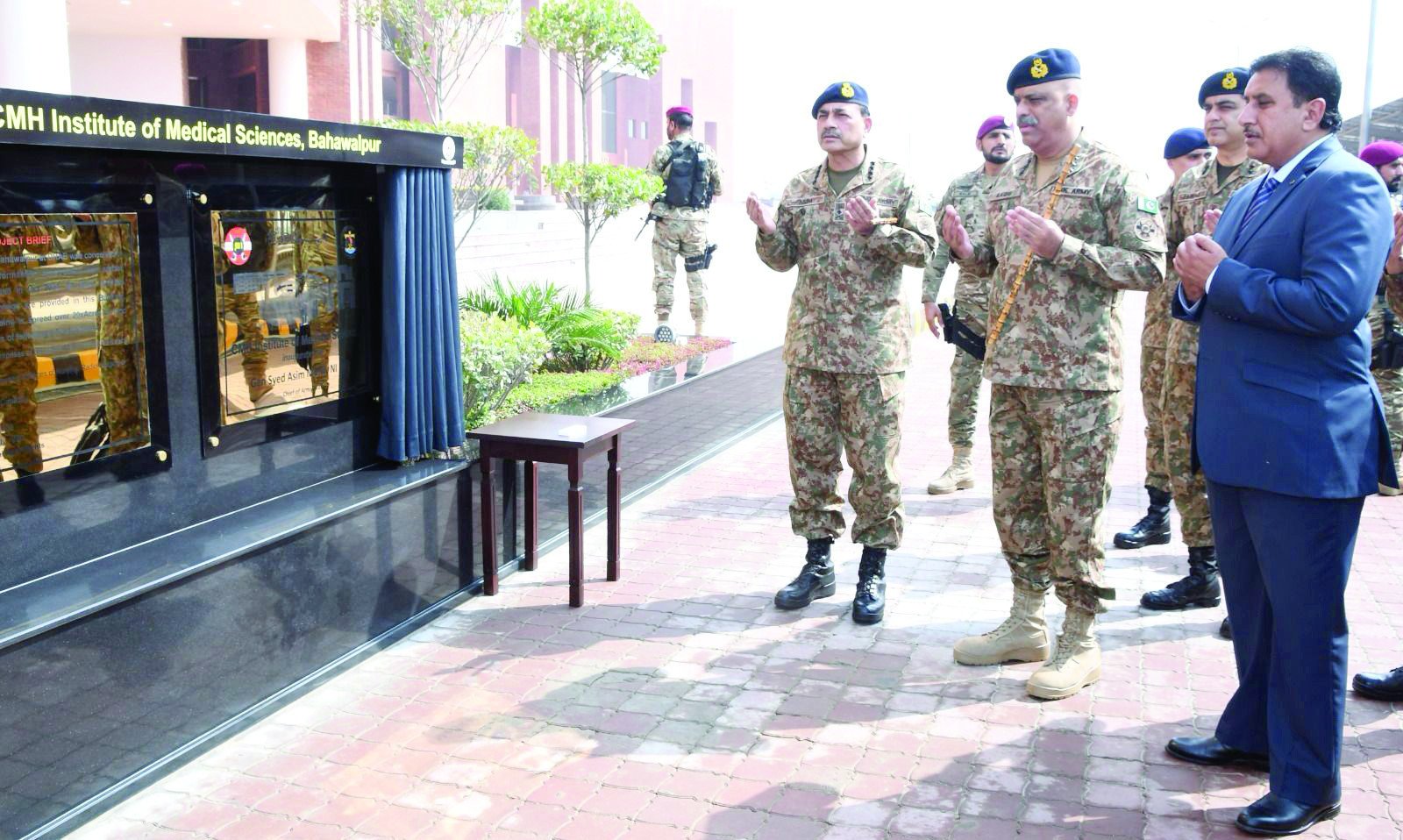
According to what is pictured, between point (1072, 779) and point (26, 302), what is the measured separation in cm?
350

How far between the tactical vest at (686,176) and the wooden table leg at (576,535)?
6.89 metres

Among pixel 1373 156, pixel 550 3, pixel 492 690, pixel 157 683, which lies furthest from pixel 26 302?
pixel 550 3

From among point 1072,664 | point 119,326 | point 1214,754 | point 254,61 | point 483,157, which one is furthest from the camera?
point 254,61

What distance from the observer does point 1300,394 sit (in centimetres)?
330

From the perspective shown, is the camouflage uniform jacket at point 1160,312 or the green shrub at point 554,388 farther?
the green shrub at point 554,388

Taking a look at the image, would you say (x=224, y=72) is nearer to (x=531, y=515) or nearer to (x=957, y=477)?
(x=957, y=477)

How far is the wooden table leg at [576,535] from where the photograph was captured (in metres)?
5.19

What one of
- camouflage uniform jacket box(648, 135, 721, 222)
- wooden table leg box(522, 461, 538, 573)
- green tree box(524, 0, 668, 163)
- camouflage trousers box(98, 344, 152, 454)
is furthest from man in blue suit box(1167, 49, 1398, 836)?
camouflage uniform jacket box(648, 135, 721, 222)

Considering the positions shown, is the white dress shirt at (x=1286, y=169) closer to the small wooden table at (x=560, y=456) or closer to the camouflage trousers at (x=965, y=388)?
the small wooden table at (x=560, y=456)

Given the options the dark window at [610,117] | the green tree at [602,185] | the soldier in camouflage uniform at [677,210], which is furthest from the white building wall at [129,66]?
the dark window at [610,117]

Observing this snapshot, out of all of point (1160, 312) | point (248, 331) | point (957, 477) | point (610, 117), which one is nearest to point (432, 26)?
point (957, 477)

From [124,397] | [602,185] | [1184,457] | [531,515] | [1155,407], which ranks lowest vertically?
[531,515]

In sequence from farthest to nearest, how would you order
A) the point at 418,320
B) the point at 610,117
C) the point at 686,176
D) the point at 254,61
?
the point at 610,117
the point at 254,61
the point at 686,176
the point at 418,320

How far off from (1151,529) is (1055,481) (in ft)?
7.63
